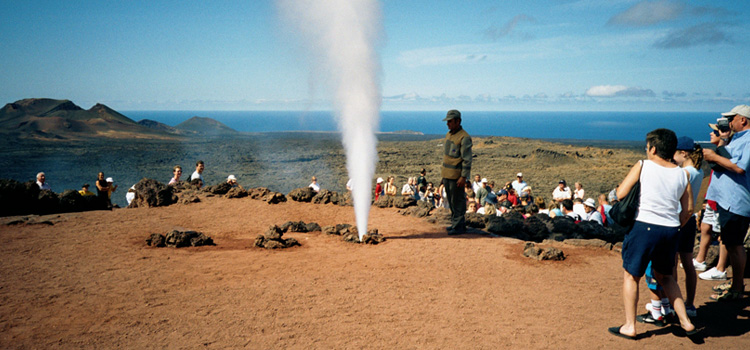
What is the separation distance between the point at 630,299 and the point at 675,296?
0.38 meters

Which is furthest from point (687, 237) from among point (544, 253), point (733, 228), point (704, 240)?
point (544, 253)

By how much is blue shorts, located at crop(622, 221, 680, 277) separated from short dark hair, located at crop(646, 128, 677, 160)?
0.61 m

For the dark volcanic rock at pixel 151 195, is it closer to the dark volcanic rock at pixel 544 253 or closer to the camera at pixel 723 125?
the dark volcanic rock at pixel 544 253

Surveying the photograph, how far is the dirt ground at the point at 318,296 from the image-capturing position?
4.31 metres

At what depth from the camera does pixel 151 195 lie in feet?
37.3

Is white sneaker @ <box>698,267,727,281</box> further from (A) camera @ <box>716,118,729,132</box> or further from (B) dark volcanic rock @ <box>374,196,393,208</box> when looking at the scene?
(B) dark volcanic rock @ <box>374,196,393,208</box>

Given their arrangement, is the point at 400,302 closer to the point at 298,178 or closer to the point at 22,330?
the point at 22,330

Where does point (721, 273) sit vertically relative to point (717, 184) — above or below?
below

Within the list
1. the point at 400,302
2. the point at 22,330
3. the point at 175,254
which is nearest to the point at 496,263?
the point at 400,302

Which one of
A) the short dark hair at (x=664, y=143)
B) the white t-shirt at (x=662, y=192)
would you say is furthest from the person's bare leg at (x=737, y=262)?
the short dark hair at (x=664, y=143)

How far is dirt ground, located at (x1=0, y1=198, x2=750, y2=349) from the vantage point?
4309 millimetres

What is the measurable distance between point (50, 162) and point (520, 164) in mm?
44469

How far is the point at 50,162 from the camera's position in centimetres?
4484

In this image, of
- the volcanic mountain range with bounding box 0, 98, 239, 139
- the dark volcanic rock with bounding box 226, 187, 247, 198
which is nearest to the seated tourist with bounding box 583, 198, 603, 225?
the dark volcanic rock with bounding box 226, 187, 247, 198
